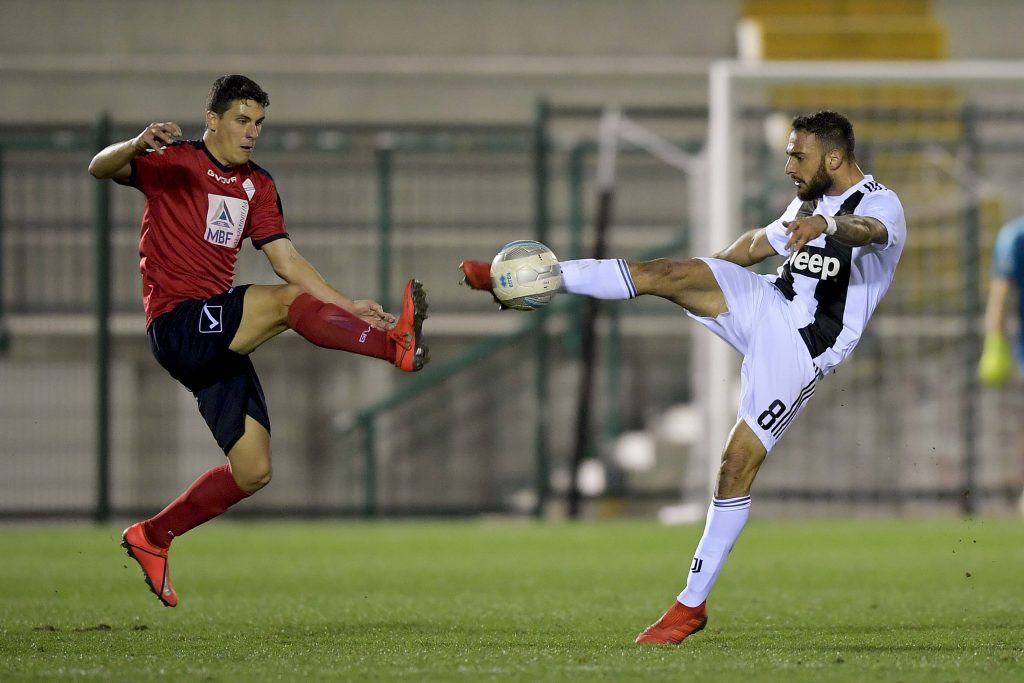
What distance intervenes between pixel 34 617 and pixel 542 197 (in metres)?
7.77

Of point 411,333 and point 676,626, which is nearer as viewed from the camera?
point 676,626

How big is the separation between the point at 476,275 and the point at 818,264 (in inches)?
50.9

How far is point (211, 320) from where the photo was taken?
5.98 meters

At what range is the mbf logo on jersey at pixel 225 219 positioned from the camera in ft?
20.4

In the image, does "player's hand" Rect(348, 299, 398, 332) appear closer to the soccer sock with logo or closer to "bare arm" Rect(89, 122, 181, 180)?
"bare arm" Rect(89, 122, 181, 180)

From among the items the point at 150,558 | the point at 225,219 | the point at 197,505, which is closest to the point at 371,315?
the point at 225,219

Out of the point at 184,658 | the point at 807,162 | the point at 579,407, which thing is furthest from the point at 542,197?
the point at 184,658

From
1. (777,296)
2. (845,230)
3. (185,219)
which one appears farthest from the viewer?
(185,219)

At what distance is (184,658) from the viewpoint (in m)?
5.22

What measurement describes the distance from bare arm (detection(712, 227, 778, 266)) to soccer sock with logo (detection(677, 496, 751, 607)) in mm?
988

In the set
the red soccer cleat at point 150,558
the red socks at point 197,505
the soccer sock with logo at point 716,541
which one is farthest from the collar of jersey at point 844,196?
the red soccer cleat at point 150,558

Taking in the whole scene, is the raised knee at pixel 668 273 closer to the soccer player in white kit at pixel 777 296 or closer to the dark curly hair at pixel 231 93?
the soccer player in white kit at pixel 777 296

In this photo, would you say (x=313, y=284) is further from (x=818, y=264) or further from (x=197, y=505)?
(x=818, y=264)

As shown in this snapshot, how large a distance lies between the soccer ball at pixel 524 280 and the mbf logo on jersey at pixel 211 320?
105cm
